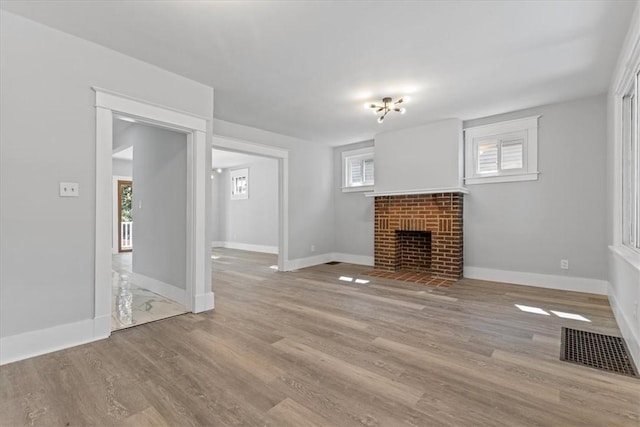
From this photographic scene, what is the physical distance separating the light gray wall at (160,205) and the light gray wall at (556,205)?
4468 millimetres

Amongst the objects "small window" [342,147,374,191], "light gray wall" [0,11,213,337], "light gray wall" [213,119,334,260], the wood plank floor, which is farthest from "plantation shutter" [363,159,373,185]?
"light gray wall" [0,11,213,337]

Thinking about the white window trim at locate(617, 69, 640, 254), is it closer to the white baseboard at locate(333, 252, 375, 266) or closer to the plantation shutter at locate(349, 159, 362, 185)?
the white baseboard at locate(333, 252, 375, 266)

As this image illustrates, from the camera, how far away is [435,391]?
6.05ft

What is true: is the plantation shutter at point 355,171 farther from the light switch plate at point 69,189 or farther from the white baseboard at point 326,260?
the light switch plate at point 69,189

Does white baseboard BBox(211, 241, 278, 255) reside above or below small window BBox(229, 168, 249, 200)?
below

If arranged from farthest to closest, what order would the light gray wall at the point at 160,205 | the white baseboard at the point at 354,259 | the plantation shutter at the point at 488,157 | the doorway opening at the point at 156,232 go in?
the white baseboard at the point at 354,259 → the plantation shutter at the point at 488,157 → the light gray wall at the point at 160,205 → the doorway opening at the point at 156,232

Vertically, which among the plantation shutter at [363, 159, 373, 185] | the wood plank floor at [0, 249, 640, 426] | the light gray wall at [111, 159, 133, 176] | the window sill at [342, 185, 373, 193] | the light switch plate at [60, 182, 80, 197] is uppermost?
the light gray wall at [111, 159, 133, 176]

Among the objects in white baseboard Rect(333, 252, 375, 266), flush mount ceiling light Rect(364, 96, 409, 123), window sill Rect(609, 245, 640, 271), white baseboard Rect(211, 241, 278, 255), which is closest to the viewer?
window sill Rect(609, 245, 640, 271)

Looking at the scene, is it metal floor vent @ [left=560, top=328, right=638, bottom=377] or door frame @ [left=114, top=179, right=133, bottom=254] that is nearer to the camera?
metal floor vent @ [left=560, top=328, right=638, bottom=377]

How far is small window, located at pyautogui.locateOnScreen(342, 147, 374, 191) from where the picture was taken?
6.39 m

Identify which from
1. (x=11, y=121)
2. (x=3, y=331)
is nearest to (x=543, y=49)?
(x=11, y=121)

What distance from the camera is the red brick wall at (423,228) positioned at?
4.92 metres

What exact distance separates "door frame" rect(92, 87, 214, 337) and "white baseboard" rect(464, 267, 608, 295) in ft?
13.4

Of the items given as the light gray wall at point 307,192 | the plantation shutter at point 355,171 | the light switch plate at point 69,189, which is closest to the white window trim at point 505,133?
the plantation shutter at point 355,171
